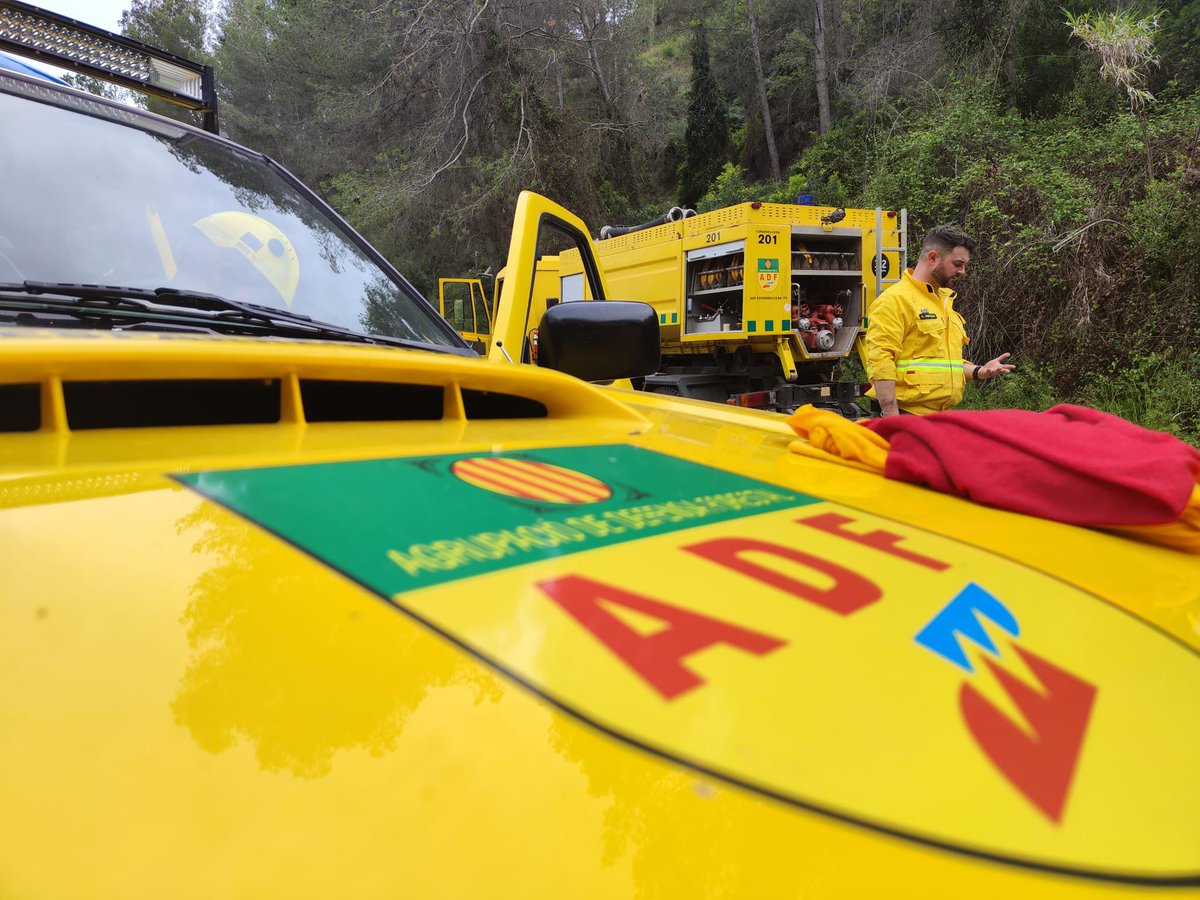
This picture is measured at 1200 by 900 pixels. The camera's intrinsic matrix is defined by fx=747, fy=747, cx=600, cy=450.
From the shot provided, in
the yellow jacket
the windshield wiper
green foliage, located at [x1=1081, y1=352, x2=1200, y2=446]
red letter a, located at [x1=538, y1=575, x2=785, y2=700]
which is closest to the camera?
red letter a, located at [x1=538, y1=575, x2=785, y2=700]

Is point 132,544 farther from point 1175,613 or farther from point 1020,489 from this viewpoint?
point 1020,489

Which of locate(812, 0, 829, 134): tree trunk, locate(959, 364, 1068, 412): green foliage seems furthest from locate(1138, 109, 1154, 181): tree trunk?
locate(812, 0, 829, 134): tree trunk

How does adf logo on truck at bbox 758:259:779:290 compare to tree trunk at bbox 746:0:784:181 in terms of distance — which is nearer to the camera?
adf logo on truck at bbox 758:259:779:290

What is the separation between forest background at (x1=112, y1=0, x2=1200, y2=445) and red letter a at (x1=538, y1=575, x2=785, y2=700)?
865 cm

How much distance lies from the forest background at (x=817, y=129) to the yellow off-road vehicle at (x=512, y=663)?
8.37 meters

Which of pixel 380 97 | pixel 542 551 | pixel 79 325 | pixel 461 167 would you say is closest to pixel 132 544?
pixel 542 551

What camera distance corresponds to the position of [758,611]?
2.60 ft

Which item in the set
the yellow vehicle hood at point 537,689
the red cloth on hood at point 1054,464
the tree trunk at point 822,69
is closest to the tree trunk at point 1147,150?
the red cloth on hood at point 1054,464

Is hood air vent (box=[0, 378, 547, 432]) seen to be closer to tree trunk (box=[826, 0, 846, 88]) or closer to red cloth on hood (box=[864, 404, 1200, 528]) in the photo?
red cloth on hood (box=[864, 404, 1200, 528])

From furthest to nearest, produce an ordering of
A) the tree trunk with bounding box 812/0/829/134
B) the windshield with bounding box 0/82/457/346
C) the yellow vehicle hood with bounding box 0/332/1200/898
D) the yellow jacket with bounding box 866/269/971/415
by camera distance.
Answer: the tree trunk with bounding box 812/0/829/134
the yellow jacket with bounding box 866/269/971/415
the windshield with bounding box 0/82/457/346
the yellow vehicle hood with bounding box 0/332/1200/898

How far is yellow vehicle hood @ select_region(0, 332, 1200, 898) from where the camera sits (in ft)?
1.58

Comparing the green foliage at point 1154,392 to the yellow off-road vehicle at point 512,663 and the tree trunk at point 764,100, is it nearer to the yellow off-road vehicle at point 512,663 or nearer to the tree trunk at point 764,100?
the yellow off-road vehicle at point 512,663

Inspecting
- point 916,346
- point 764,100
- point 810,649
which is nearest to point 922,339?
point 916,346

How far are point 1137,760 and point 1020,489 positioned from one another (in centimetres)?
78
